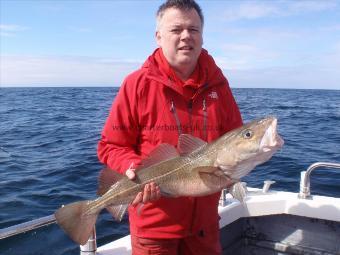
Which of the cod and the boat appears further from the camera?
the boat

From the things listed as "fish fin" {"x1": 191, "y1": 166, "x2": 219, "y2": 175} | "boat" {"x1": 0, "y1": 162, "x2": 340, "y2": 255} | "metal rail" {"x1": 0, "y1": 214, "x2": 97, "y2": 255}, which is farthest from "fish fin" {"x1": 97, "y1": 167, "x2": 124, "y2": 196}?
"boat" {"x1": 0, "y1": 162, "x2": 340, "y2": 255}

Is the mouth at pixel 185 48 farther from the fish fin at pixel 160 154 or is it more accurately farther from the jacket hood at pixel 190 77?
the fish fin at pixel 160 154

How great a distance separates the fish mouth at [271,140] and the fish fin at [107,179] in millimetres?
1332

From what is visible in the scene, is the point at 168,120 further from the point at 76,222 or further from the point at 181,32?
the point at 76,222

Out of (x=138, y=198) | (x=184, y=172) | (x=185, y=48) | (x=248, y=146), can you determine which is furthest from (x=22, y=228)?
(x=185, y=48)

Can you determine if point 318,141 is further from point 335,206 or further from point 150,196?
point 150,196

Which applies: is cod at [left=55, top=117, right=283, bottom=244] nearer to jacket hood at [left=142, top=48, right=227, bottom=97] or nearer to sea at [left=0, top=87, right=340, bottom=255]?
jacket hood at [left=142, top=48, right=227, bottom=97]

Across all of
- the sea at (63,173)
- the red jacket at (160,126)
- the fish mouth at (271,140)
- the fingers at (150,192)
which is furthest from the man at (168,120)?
the sea at (63,173)

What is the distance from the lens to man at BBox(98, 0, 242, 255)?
3641 mm

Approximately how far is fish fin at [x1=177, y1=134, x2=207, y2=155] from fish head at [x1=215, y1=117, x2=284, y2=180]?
0.65ft

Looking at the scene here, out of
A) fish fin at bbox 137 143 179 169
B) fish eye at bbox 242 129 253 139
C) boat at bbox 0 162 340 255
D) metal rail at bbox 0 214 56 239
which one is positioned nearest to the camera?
metal rail at bbox 0 214 56 239

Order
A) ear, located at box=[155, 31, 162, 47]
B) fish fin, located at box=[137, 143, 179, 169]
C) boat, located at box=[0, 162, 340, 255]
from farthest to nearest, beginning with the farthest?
boat, located at box=[0, 162, 340, 255], ear, located at box=[155, 31, 162, 47], fish fin, located at box=[137, 143, 179, 169]

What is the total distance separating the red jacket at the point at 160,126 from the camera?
143 inches

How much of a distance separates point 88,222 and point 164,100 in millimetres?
1288
